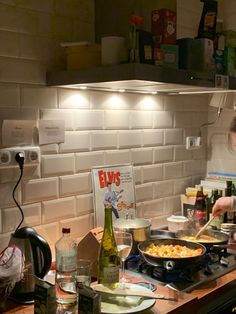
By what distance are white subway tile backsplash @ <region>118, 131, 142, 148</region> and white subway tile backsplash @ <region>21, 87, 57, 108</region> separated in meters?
0.46

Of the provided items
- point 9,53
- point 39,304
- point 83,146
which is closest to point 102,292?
point 39,304

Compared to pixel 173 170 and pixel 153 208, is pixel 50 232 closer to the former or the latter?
pixel 153 208

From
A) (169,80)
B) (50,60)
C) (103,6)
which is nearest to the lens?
(169,80)

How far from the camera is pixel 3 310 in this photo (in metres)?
1.47

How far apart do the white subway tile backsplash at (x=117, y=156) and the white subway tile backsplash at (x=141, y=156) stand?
40 mm

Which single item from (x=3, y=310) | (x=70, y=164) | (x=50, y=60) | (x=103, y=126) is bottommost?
(x=3, y=310)

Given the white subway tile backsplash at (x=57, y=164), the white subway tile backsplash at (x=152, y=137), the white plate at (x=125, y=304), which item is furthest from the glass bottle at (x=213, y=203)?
the white plate at (x=125, y=304)

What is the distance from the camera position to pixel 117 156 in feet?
7.31

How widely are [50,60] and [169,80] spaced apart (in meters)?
0.55

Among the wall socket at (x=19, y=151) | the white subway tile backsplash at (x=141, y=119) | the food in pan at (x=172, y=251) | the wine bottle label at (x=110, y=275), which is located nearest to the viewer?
the wine bottle label at (x=110, y=275)

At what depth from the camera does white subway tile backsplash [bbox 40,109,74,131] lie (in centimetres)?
187

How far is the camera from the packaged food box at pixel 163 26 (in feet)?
5.70

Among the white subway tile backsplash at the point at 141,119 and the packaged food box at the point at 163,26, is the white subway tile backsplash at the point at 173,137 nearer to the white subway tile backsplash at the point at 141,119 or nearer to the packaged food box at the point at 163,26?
the white subway tile backsplash at the point at 141,119

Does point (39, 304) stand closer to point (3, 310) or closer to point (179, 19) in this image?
point (3, 310)
